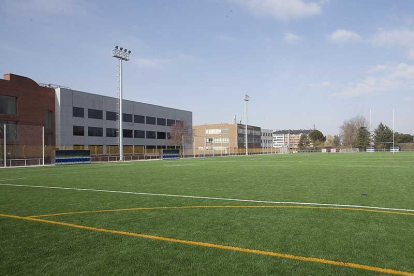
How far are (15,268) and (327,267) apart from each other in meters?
4.08

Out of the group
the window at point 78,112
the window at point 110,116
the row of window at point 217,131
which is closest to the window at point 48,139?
the window at point 78,112

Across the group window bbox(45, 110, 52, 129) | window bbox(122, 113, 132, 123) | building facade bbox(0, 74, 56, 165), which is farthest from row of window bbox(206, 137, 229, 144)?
building facade bbox(0, 74, 56, 165)

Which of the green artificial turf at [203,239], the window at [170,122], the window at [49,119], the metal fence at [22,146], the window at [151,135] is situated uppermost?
the window at [170,122]

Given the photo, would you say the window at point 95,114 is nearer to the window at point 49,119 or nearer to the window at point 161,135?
the window at point 49,119

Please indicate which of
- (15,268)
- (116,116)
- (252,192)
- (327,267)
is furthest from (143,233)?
(116,116)

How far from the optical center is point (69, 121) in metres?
53.5

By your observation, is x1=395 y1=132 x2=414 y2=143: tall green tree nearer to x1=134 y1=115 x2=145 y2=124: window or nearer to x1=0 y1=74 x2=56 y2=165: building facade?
x1=134 y1=115 x2=145 y2=124: window

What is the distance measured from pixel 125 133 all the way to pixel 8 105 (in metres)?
23.6

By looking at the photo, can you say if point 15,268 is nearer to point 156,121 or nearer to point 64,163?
point 64,163

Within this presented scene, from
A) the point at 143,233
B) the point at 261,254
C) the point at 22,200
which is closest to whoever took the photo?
the point at 261,254

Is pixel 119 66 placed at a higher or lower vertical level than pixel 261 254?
higher

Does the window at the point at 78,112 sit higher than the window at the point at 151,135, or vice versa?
the window at the point at 78,112

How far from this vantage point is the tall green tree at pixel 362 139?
108625 millimetres

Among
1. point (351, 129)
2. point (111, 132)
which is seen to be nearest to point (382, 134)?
point (351, 129)
